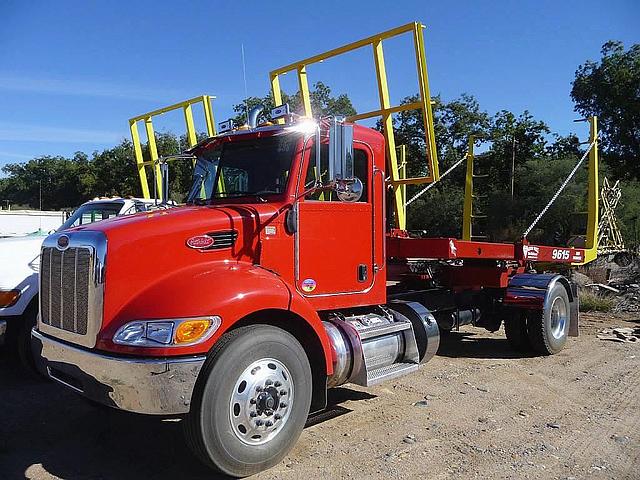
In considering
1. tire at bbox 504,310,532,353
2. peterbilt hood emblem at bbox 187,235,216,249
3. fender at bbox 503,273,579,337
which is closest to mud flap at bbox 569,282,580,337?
fender at bbox 503,273,579,337

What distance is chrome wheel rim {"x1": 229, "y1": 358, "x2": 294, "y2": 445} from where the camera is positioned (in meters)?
3.72

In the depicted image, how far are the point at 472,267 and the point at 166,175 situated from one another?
4.49m

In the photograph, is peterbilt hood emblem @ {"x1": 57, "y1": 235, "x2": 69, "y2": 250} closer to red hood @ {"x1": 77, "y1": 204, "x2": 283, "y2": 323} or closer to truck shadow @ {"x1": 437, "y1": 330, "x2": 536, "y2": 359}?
red hood @ {"x1": 77, "y1": 204, "x2": 283, "y2": 323}

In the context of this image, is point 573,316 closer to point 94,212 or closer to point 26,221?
point 94,212

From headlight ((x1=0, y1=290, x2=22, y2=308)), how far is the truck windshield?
7.30ft

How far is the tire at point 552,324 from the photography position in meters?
7.43

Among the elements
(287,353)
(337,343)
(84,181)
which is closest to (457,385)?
(337,343)

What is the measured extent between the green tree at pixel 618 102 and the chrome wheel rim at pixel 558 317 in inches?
1147

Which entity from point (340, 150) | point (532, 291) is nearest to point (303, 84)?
point (340, 150)

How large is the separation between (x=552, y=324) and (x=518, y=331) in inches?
18.6

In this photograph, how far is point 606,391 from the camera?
19.3ft

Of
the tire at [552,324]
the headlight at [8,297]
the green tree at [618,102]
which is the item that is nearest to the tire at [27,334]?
the headlight at [8,297]

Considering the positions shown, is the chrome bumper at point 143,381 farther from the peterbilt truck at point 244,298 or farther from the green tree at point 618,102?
the green tree at point 618,102

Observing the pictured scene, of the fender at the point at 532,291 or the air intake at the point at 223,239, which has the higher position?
the air intake at the point at 223,239
